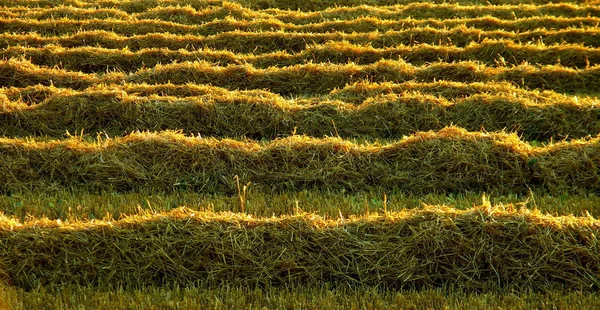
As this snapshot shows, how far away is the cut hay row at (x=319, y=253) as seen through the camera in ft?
14.9

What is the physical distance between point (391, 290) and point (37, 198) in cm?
330

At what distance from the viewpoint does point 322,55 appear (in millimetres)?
10797

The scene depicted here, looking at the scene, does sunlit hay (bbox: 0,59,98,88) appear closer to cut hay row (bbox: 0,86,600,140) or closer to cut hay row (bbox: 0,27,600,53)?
cut hay row (bbox: 0,86,600,140)

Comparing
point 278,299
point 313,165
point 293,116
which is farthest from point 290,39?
point 278,299

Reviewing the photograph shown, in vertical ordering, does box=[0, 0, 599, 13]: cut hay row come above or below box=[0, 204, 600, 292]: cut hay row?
above

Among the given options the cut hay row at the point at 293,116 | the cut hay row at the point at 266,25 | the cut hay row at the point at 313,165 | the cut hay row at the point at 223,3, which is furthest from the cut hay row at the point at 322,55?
the cut hay row at the point at 313,165

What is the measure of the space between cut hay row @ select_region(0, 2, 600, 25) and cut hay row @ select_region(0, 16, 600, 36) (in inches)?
21.6

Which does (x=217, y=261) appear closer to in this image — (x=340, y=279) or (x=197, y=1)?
(x=340, y=279)

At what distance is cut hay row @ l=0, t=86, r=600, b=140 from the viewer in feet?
25.5

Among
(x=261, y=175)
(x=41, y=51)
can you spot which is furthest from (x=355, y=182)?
(x=41, y=51)

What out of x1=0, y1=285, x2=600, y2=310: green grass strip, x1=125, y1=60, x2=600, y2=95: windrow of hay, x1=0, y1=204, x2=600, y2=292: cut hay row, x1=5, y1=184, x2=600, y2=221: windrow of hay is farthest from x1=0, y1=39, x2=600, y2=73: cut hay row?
x1=0, y1=285, x2=600, y2=310: green grass strip

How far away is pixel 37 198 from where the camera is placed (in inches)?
238

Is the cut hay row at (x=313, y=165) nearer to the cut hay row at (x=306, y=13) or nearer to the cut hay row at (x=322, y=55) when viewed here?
the cut hay row at (x=322, y=55)

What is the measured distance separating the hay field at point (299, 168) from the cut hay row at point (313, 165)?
2cm
